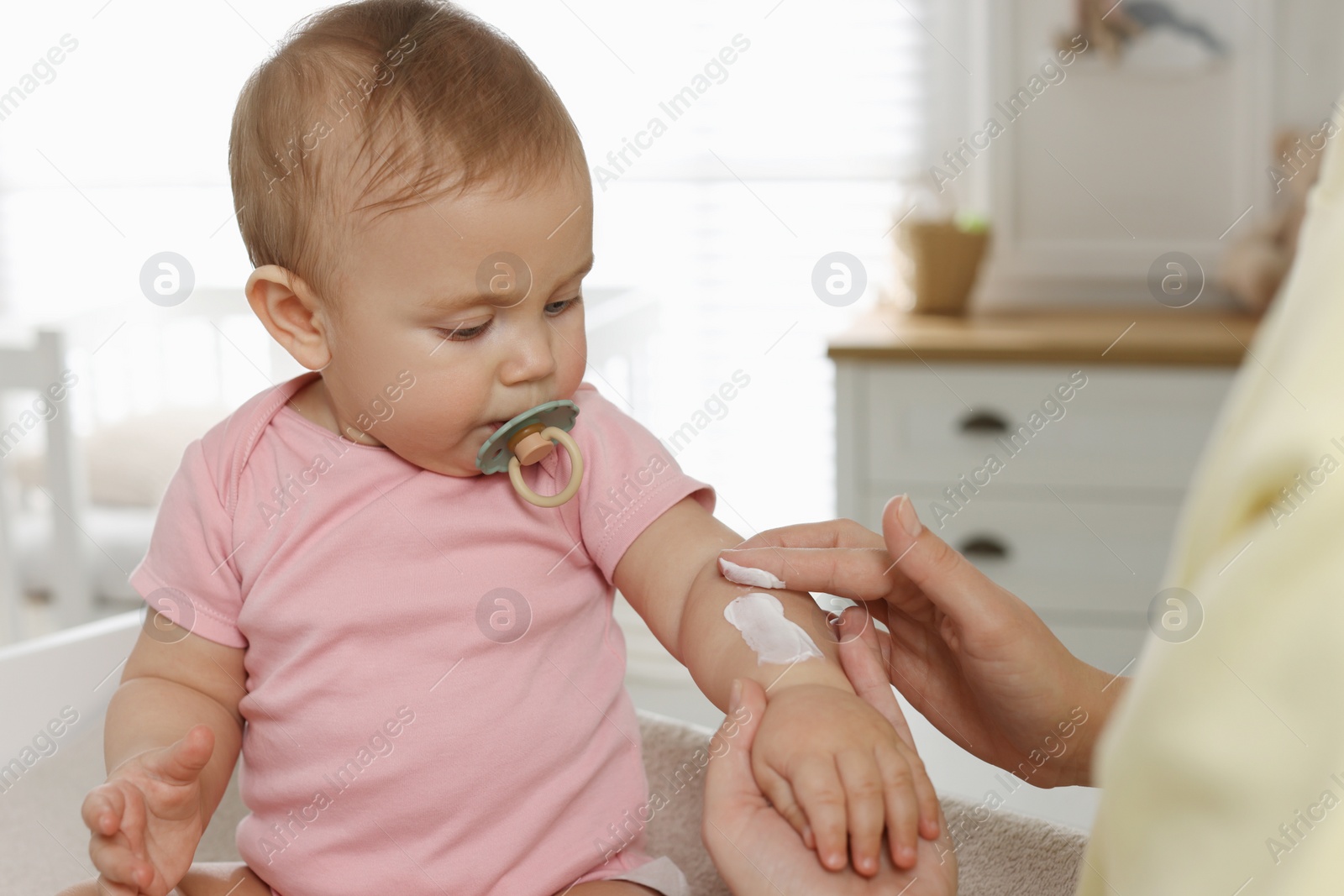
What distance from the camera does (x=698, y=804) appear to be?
101cm

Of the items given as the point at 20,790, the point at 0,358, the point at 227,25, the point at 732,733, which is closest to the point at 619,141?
the point at 227,25

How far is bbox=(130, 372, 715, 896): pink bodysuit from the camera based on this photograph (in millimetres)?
795

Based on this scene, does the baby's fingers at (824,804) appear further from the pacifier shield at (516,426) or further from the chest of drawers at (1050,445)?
the chest of drawers at (1050,445)

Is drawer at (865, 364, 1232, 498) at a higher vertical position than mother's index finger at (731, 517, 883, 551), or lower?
lower

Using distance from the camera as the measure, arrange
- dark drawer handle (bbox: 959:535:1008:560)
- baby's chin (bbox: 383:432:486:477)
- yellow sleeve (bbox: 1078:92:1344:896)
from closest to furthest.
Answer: yellow sleeve (bbox: 1078:92:1344:896)
baby's chin (bbox: 383:432:486:477)
dark drawer handle (bbox: 959:535:1008:560)

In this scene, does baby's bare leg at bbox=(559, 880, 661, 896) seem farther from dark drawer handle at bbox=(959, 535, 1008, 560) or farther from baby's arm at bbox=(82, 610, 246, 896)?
dark drawer handle at bbox=(959, 535, 1008, 560)

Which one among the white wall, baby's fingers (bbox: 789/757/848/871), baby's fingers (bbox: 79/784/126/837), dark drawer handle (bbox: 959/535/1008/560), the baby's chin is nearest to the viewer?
baby's fingers (bbox: 789/757/848/871)

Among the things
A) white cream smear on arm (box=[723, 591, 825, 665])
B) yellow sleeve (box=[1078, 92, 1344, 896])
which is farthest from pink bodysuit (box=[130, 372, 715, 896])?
yellow sleeve (box=[1078, 92, 1344, 896])

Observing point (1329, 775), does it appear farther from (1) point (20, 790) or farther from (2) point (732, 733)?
(1) point (20, 790)

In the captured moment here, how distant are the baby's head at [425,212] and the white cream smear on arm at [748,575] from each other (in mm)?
151

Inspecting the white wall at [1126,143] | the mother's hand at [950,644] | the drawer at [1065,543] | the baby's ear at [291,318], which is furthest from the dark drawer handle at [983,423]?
the baby's ear at [291,318]

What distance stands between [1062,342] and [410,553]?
159 cm

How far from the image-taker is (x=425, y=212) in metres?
0.73

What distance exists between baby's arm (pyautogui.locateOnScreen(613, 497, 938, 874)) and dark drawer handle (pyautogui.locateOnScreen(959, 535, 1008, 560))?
1519mm
